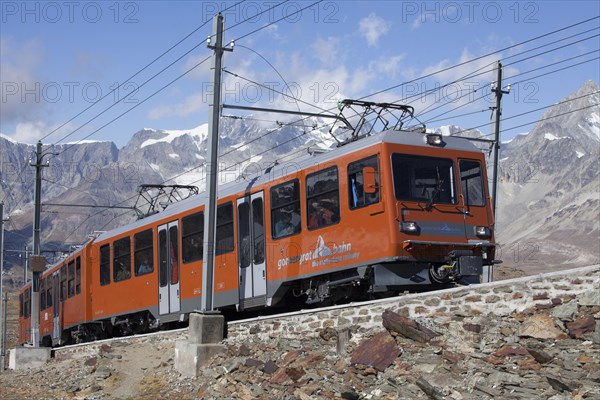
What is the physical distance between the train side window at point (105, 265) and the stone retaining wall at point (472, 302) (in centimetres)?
1193

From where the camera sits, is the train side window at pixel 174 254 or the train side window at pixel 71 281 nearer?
the train side window at pixel 174 254

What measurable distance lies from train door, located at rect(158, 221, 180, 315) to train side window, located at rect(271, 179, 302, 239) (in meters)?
4.58

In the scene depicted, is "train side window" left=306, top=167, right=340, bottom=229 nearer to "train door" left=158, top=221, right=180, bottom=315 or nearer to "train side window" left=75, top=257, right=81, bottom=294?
"train door" left=158, top=221, right=180, bottom=315

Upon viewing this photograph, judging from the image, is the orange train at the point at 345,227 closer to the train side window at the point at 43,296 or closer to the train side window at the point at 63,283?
the train side window at the point at 63,283

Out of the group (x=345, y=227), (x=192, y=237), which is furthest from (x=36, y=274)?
(x=345, y=227)

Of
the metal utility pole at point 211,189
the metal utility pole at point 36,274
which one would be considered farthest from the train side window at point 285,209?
the metal utility pole at point 36,274

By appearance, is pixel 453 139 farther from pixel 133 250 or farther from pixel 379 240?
pixel 133 250

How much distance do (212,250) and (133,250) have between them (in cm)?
737

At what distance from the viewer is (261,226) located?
62.3 feet

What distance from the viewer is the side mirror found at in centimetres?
1584

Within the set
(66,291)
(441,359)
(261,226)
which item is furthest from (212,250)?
(66,291)

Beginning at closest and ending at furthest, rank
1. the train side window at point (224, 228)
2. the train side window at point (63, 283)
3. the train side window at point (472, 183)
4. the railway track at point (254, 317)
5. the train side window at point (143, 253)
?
1. the railway track at point (254, 317)
2. the train side window at point (472, 183)
3. the train side window at point (224, 228)
4. the train side window at point (143, 253)
5. the train side window at point (63, 283)

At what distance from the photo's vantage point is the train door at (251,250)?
62.1ft

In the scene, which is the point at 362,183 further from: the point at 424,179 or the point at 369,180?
the point at 424,179
